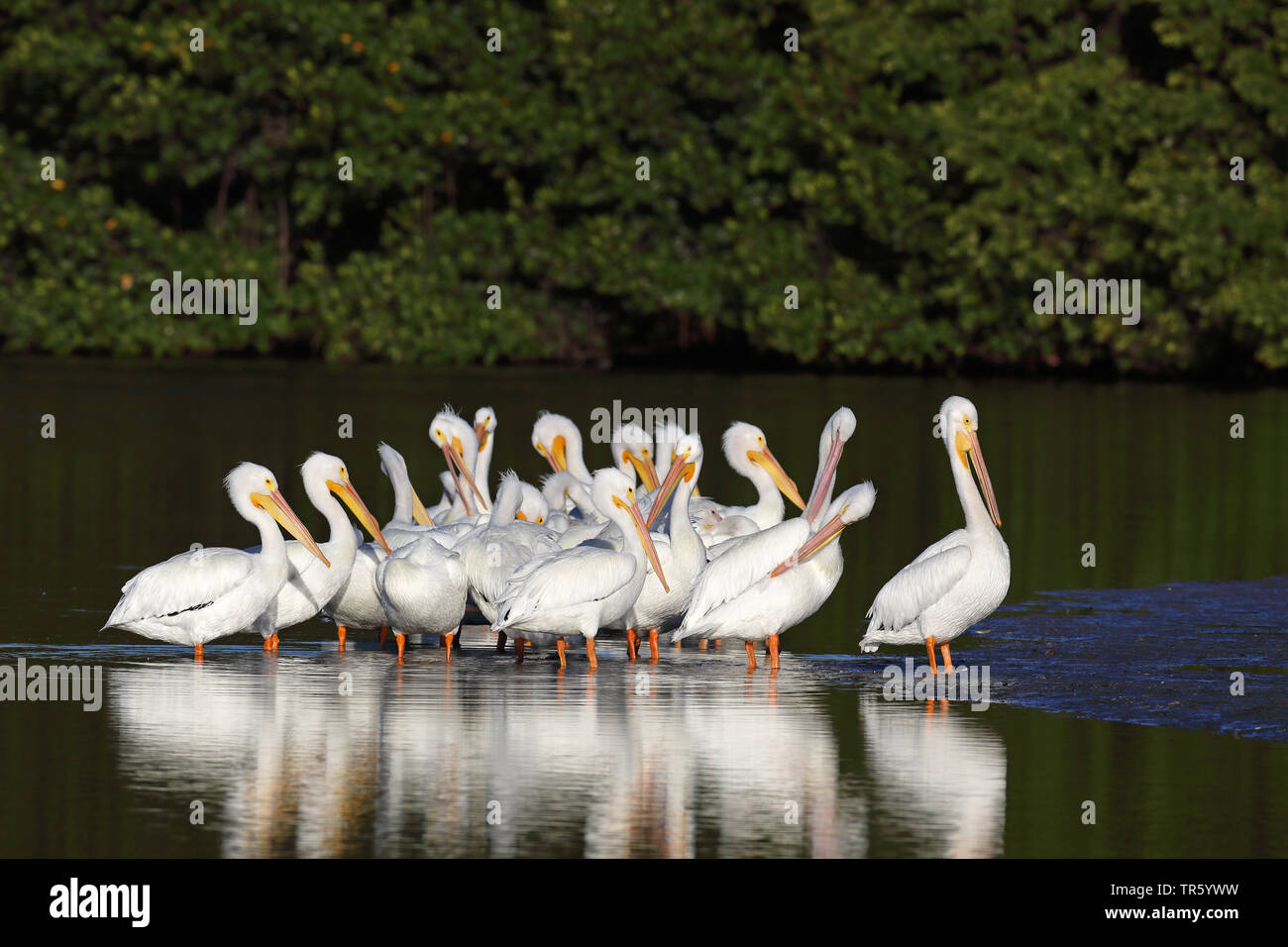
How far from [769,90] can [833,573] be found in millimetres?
29503

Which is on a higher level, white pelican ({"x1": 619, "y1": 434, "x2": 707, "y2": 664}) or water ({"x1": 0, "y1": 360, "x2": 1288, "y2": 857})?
white pelican ({"x1": 619, "y1": 434, "x2": 707, "y2": 664})

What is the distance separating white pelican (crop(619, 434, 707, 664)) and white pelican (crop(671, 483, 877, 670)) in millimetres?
420

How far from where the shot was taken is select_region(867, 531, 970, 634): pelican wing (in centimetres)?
1095

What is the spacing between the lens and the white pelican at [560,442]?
15.5 metres

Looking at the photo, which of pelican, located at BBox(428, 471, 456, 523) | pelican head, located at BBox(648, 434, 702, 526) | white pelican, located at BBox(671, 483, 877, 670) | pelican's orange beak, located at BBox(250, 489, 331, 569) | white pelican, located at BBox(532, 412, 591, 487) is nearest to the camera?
white pelican, located at BBox(671, 483, 877, 670)

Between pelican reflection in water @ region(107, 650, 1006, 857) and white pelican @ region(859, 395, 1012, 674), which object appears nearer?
pelican reflection in water @ region(107, 650, 1006, 857)

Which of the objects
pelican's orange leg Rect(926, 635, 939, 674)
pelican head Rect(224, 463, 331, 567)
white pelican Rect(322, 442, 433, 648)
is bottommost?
pelican's orange leg Rect(926, 635, 939, 674)

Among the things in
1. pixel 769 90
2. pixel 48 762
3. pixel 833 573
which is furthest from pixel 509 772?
pixel 769 90

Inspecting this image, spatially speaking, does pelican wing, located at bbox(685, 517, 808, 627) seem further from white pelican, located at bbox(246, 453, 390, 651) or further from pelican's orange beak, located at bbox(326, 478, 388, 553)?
pelican's orange beak, located at bbox(326, 478, 388, 553)

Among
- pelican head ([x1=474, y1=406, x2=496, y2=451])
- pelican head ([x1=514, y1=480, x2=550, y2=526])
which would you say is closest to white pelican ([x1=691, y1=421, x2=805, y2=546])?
pelican head ([x1=514, y1=480, x2=550, y2=526])

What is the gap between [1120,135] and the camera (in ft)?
119

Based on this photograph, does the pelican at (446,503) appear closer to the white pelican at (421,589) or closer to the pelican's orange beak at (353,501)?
the pelican's orange beak at (353,501)

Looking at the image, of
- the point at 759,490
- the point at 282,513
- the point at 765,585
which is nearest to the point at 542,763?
the point at 765,585

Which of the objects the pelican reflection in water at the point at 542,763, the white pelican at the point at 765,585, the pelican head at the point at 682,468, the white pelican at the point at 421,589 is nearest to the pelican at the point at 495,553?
the white pelican at the point at 421,589
